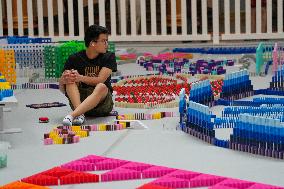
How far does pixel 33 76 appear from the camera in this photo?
314 inches

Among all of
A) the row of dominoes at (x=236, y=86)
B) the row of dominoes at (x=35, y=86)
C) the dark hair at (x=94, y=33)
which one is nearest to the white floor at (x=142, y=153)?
the dark hair at (x=94, y=33)

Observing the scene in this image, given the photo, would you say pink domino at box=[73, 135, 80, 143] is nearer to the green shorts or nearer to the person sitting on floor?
the person sitting on floor

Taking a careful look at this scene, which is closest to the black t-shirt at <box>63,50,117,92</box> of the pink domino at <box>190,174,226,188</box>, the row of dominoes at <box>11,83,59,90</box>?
the pink domino at <box>190,174,226,188</box>

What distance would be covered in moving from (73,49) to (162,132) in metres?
3.10

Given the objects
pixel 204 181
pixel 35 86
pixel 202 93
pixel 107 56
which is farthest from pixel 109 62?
pixel 35 86

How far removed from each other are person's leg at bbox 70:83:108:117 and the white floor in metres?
0.15

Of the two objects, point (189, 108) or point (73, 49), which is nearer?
point (189, 108)

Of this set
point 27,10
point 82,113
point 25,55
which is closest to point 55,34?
point 27,10

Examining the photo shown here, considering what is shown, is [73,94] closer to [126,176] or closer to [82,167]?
[82,167]

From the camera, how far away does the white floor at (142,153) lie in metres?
3.42

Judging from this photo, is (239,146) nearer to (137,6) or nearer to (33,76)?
(33,76)

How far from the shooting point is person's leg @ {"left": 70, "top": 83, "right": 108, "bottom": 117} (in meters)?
4.85

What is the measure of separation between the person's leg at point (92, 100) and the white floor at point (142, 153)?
0.15 meters

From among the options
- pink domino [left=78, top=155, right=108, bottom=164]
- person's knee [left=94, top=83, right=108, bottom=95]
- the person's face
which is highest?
the person's face
